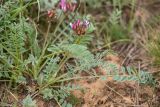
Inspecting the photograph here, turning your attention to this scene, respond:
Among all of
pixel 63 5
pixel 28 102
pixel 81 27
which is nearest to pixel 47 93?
pixel 28 102

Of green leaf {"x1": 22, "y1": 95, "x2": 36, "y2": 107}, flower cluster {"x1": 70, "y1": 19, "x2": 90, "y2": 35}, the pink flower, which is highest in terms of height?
the pink flower

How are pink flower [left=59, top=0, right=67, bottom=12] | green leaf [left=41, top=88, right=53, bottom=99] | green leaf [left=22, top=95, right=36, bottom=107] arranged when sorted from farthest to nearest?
pink flower [left=59, top=0, right=67, bottom=12]
green leaf [left=41, top=88, right=53, bottom=99]
green leaf [left=22, top=95, right=36, bottom=107]

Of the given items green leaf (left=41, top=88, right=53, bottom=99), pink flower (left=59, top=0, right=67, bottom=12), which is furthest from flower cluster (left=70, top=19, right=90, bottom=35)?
green leaf (left=41, top=88, right=53, bottom=99)

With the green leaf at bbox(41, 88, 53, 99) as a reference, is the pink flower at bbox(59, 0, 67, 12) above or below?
above

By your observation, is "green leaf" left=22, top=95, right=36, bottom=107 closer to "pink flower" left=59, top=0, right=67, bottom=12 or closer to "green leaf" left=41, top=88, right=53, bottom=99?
"green leaf" left=41, top=88, right=53, bottom=99

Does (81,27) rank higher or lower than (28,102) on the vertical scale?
higher

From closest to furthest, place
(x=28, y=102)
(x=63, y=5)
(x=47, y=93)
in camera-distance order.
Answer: (x=28, y=102)
(x=47, y=93)
(x=63, y=5)

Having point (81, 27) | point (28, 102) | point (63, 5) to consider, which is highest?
point (63, 5)

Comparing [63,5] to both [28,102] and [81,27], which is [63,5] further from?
[28,102]

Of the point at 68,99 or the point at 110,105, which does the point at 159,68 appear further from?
the point at 68,99

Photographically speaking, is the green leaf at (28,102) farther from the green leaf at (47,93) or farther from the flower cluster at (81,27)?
the flower cluster at (81,27)

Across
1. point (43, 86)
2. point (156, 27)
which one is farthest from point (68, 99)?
point (156, 27)
